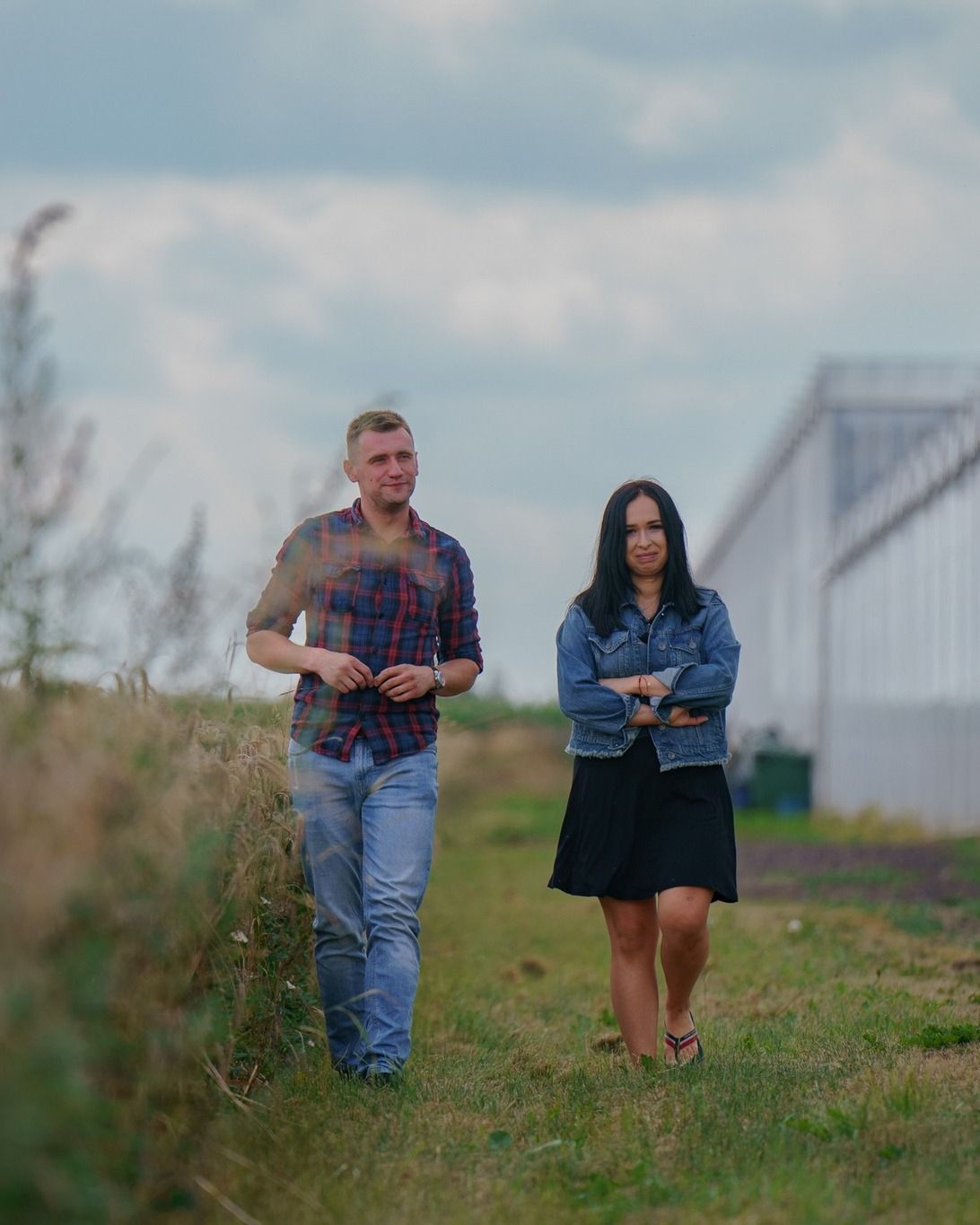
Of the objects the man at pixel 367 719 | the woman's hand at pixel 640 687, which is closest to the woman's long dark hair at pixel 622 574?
the woman's hand at pixel 640 687

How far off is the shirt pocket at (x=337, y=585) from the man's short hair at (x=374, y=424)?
1.34 feet

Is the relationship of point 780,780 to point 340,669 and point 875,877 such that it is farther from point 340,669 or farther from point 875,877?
point 340,669

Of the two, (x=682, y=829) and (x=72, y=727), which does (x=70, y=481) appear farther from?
(x=682, y=829)

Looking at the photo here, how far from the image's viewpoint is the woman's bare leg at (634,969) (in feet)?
19.9

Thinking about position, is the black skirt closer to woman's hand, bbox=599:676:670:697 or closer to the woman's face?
woman's hand, bbox=599:676:670:697

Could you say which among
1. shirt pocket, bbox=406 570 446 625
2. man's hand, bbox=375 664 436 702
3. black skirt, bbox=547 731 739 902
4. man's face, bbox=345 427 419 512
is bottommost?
black skirt, bbox=547 731 739 902

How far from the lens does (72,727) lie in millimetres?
3840

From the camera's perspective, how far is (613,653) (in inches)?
240

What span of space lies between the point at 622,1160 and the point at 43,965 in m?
1.86

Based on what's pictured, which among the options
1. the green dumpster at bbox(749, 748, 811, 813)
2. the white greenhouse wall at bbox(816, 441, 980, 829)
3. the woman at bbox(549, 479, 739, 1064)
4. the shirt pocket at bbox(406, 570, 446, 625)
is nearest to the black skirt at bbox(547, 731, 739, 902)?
the woman at bbox(549, 479, 739, 1064)

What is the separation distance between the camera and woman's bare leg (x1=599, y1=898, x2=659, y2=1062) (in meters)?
6.07

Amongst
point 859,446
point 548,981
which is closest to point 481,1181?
point 548,981

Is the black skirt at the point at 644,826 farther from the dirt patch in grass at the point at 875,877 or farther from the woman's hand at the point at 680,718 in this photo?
the dirt patch in grass at the point at 875,877

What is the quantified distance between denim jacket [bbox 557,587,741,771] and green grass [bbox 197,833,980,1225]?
39.7 inches
